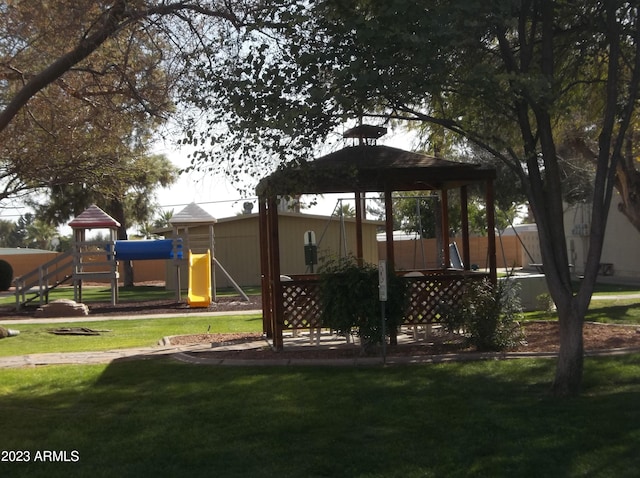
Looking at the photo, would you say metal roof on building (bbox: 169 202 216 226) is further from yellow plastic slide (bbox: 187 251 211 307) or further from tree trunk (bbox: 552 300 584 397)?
tree trunk (bbox: 552 300 584 397)

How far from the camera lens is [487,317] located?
1140 cm

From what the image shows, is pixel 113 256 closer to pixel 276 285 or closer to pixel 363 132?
pixel 276 285

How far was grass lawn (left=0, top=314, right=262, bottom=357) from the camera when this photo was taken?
48.3 feet

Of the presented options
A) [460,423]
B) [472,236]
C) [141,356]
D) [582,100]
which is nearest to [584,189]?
[472,236]

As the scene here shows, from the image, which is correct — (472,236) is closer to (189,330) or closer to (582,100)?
(189,330)

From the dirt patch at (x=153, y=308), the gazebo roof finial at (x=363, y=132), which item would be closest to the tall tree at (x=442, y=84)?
the gazebo roof finial at (x=363, y=132)

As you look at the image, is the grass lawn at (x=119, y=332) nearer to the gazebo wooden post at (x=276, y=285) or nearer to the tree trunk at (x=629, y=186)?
the gazebo wooden post at (x=276, y=285)

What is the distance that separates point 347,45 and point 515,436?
429cm

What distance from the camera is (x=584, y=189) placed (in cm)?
2955

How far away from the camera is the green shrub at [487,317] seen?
447 inches

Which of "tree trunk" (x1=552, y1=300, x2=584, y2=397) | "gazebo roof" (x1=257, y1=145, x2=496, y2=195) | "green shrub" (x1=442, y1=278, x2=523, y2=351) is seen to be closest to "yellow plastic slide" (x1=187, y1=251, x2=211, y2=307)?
"gazebo roof" (x1=257, y1=145, x2=496, y2=195)

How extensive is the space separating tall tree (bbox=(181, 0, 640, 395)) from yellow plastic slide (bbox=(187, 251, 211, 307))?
51.0 ft

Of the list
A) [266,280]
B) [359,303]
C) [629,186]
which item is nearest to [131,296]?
[266,280]

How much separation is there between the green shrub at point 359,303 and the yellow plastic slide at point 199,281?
1331 centimetres
